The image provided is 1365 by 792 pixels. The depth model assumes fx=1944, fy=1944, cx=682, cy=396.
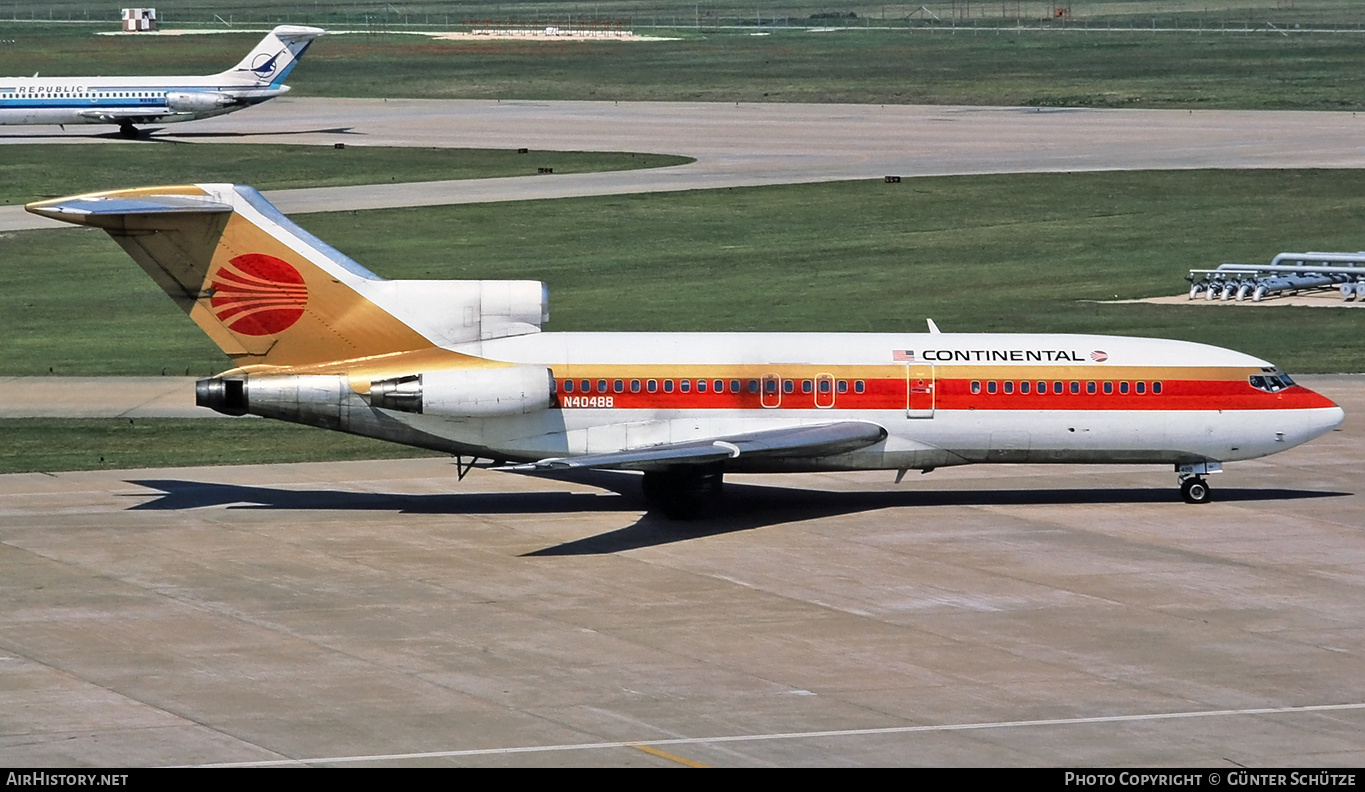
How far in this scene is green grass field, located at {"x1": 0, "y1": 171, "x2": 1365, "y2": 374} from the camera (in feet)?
172

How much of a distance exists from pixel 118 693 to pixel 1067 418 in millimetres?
17610

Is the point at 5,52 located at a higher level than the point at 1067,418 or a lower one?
higher

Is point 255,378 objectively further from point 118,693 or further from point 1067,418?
point 1067,418

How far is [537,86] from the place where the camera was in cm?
12294

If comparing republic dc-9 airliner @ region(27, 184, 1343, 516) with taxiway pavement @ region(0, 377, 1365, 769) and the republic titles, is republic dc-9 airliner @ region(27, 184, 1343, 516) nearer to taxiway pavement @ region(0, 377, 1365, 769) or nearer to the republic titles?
taxiway pavement @ region(0, 377, 1365, 769)

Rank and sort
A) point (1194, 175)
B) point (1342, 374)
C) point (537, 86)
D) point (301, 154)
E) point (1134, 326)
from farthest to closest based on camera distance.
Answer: point (537, 86)
point (301, 154)
point (1194, 175)
point (1134, 326)
point (1342, 374)

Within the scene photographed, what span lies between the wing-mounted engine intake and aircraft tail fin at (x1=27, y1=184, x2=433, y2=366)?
3.04 ft

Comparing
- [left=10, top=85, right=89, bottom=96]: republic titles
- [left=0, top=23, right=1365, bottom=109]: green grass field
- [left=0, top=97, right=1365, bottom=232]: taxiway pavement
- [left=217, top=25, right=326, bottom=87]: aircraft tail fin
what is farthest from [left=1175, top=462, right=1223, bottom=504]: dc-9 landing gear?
[left=0, top=23, right=1365, bottom=109]: green grass field

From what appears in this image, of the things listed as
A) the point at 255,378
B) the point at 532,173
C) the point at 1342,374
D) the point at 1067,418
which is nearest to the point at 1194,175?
the point at 532,173

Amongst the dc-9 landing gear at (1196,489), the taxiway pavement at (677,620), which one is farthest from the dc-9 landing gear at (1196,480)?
the taxiway pavement at (677,620)

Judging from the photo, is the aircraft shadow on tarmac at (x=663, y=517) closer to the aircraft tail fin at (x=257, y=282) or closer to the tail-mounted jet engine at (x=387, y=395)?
the tail-mounted jet engine at (x=387, y=395)

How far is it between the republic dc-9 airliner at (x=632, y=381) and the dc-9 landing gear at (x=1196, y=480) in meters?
0.56

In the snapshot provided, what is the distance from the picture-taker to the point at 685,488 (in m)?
33.8

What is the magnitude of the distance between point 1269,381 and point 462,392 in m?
14.5
